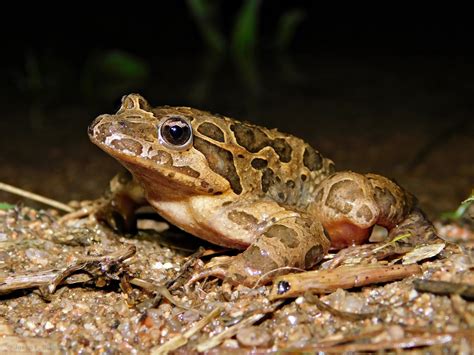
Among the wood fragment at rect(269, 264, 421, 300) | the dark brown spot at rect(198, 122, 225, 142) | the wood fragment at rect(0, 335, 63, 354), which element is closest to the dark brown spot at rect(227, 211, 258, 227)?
the dark brown spot at rect(198, 122, 225, 142)

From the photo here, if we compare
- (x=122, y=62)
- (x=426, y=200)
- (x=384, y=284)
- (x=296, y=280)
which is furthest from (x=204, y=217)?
(x=122, y=62)

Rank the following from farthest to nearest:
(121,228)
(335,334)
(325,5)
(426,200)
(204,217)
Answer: (325,5) → (426,200) → (121,228) → (204,217) → (335,334)

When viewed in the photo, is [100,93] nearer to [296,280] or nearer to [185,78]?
[185,78]

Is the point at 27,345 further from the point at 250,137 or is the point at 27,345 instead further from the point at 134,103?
the point at 250,137

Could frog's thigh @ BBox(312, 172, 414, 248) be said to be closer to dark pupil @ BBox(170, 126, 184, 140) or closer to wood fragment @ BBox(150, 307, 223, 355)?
dark pupil @ BBox(170, 126, 184, 140)

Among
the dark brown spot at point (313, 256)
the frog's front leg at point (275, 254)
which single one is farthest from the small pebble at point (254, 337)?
the dark brown spot at point (313, 256)

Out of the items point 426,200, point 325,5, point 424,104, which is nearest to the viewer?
point 426,200

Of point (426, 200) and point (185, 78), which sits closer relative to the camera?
point (426, 200)

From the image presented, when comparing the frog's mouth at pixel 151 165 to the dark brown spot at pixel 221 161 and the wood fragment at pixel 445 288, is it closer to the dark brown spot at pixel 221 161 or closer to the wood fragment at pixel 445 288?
the dark brown spot at pixel 221 161
